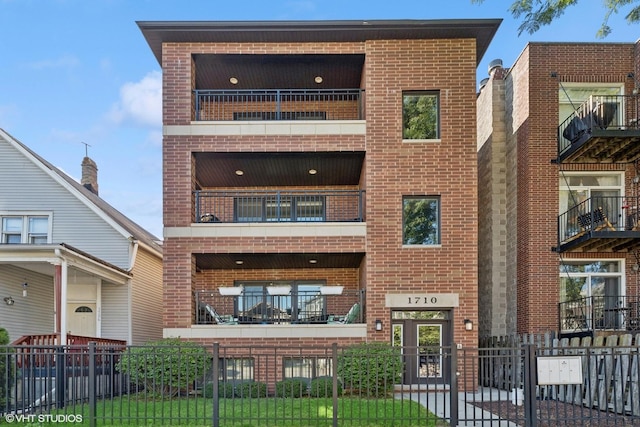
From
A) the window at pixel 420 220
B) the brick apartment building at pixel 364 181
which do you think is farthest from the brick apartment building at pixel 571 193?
the window at pixel 420 220

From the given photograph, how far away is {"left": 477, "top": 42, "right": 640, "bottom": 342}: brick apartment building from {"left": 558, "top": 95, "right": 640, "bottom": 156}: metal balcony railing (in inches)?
1.4

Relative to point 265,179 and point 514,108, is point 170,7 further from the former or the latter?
point 514,108

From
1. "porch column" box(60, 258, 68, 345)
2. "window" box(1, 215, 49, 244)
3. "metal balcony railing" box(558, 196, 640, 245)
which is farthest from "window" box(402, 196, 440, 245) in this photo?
"window" box(1, 215, 49, 244)

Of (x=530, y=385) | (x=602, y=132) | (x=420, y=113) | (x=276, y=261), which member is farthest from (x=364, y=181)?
(x=530, y=385)

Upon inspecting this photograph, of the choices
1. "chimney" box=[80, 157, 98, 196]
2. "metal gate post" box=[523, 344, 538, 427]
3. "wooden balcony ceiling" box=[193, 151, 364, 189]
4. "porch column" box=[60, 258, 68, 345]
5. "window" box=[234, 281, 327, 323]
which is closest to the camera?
"metal gate post" box=[523, 344, 538, 427]

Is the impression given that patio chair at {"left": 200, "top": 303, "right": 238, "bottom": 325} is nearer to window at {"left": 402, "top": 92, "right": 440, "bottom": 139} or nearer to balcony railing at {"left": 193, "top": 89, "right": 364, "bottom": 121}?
balcony railing at {"left": 193, "top": 89, "right": 364, "bottom": 121}

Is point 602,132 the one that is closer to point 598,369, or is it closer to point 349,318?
point 598,369

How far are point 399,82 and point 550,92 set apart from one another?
187 inches

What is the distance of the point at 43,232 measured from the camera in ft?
57.0

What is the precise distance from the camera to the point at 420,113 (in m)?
15.1

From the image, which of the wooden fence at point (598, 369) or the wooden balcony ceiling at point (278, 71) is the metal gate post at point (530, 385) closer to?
the wooden fence at point (598, 369)

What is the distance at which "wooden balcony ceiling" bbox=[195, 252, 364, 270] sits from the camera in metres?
15.3

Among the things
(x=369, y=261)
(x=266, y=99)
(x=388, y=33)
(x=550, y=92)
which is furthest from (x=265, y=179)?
(x=550, y=92)

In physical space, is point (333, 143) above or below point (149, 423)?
above
